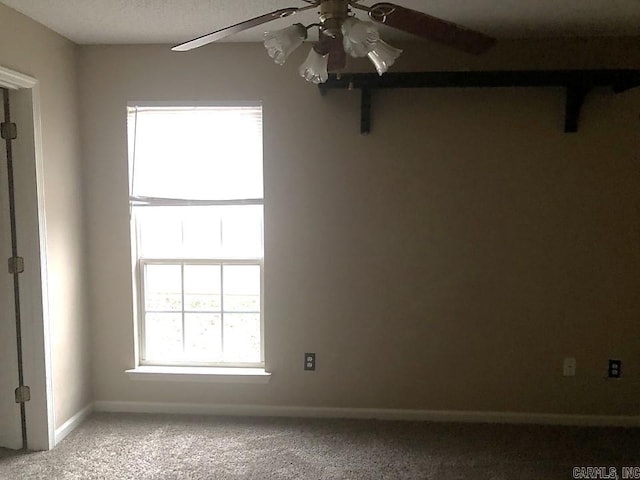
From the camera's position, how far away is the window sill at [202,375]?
3.35 meters

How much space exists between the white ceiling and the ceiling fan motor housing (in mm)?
819

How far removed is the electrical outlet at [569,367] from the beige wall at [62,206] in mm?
3018

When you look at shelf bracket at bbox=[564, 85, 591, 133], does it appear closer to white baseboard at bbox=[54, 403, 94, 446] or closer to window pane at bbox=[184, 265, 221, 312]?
window pane at bbox=[184, 265, 221, 312]

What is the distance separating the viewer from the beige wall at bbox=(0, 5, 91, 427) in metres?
2.88

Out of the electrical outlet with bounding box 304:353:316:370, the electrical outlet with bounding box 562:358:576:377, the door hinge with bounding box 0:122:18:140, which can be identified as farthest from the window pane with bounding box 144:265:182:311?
the electrical outlet with bounding box 562:358:576:377

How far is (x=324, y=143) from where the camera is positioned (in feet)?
10.5

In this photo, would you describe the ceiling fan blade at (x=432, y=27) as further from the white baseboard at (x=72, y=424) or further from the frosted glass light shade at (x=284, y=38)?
the white baseboard at (x=72, y=424)

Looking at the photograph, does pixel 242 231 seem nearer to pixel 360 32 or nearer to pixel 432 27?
pixel 360 32

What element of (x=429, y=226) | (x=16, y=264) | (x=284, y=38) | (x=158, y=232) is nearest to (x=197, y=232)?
(x=158, y=232)

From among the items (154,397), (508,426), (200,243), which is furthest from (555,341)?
(154,397)

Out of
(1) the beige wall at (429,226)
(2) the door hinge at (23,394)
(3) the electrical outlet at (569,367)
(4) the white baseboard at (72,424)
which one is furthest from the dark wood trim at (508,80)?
(4) the white baseboard at (72,424)

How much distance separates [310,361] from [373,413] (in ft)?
1.70

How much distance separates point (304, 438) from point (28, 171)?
84.3 inches

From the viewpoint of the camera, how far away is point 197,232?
11.1ft
